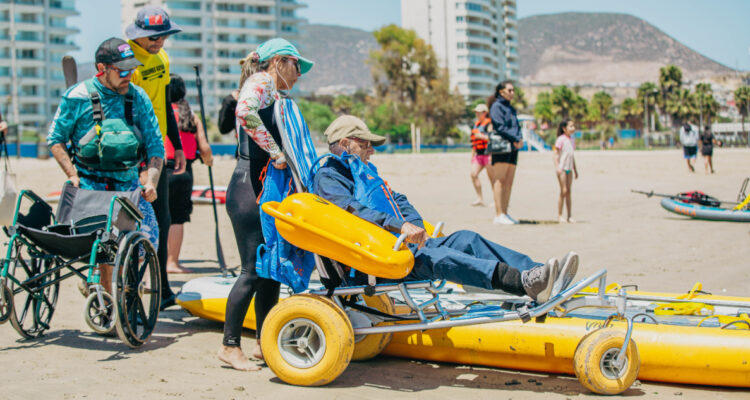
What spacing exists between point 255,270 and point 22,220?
166 cm

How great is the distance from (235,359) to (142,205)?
4.74 feet

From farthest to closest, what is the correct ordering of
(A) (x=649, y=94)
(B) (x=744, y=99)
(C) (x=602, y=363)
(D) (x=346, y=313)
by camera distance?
1. (A) (x=649, y=94)
2. (B) (x=744, y=99)
3. (D) (x=346, y=313)
4. (C) (x=602, y=363)

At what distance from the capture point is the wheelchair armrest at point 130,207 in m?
4.70

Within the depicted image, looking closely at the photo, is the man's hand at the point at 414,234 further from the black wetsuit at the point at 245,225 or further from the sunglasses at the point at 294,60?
the sunglasses at the point at 294,60

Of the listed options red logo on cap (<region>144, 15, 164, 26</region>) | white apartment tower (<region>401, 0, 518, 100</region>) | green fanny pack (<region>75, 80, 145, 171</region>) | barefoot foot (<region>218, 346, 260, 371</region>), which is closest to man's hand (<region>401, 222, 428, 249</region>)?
barefoot foot (<region>218, 346, 260, 371</region>)

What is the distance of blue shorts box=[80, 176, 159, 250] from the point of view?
499cm

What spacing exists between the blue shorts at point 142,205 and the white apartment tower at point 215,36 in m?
98.3

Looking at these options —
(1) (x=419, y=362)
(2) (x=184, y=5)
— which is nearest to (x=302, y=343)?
(1) (x=419, y=362)

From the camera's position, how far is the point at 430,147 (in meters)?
69.9

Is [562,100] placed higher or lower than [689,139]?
higher

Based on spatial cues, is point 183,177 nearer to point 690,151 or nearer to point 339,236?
point 339,236

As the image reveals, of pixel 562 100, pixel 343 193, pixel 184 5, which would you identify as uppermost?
pixel 184 5

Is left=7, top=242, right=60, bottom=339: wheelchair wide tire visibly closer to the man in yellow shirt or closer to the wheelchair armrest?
the wheelchair armrest

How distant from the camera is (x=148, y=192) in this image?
5.09 m
